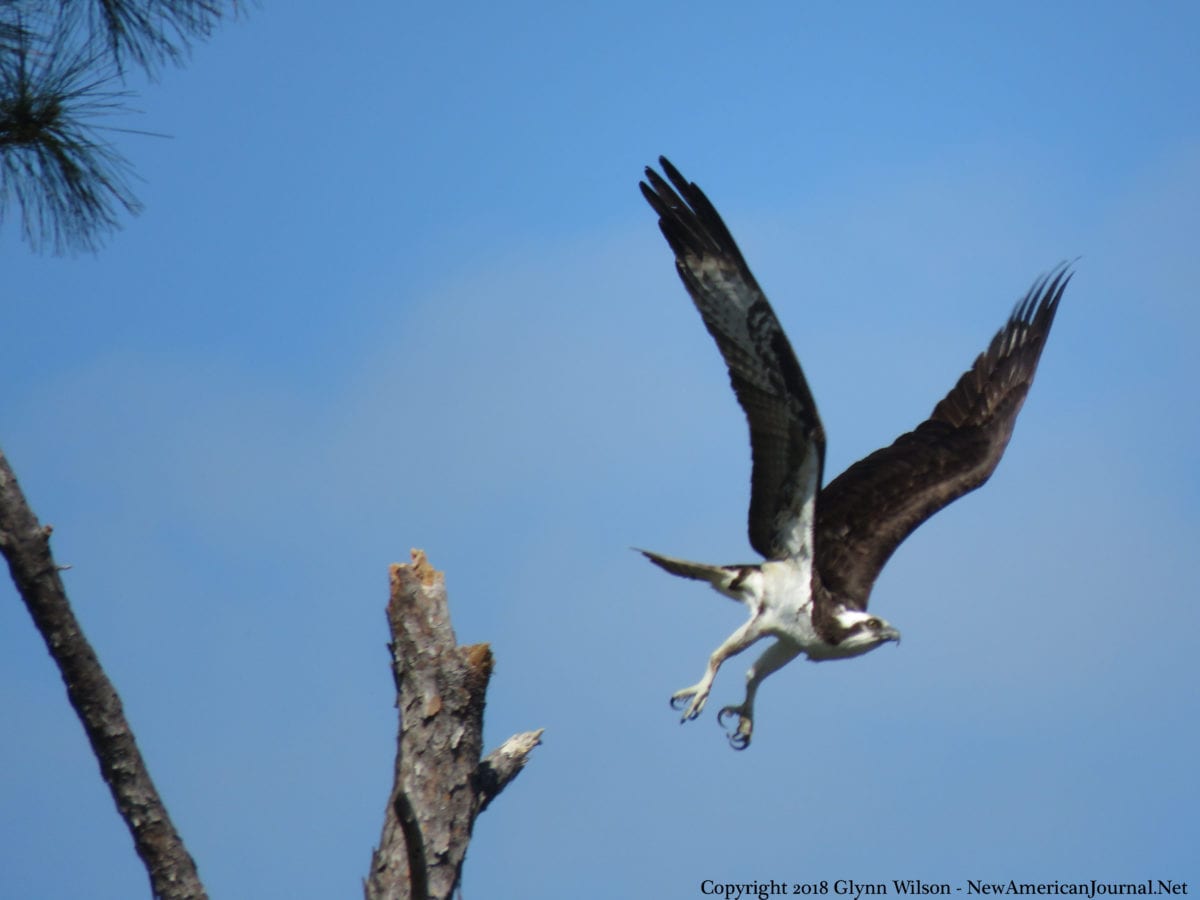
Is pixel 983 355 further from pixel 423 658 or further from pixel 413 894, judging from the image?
pixel 413 894

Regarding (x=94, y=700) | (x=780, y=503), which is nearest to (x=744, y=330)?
(x=780, y=503)

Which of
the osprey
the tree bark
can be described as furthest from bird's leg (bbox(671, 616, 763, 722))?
the tree bark

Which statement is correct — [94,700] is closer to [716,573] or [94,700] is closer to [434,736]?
[434,736]

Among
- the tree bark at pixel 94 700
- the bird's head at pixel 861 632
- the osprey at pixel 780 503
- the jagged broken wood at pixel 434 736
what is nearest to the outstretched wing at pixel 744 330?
the osprey at pixel 780 503

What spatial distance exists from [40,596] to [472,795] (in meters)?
1.91

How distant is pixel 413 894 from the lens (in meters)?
5.74

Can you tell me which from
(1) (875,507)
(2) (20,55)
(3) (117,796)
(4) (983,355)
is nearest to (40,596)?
(3) (117,796)

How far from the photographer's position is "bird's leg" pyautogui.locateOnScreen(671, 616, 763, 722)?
7160mm

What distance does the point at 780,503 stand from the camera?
24.6 ft

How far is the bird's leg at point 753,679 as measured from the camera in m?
7.70

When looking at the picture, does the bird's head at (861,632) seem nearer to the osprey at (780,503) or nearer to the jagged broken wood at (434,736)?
the osprey at (780,503)

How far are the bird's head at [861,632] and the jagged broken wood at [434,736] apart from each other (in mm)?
2063

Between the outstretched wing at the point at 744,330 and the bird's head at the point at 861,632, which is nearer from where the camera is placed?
the outstretched wing at the point at 744,330

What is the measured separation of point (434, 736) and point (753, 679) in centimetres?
205
